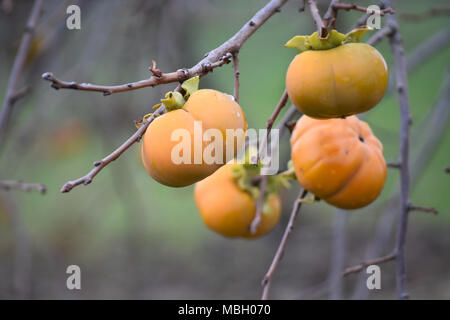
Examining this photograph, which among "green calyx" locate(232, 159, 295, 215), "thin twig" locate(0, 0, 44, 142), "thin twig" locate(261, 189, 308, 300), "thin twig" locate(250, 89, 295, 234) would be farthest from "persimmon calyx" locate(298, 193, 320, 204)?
"thin twig" locate(0, 0, 44, 142)

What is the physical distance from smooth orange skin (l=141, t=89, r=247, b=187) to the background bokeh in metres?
1.06

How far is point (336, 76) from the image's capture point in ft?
2.97

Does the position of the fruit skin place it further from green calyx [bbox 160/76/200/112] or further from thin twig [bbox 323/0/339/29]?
green calyx [bbox 160/76/200/112]

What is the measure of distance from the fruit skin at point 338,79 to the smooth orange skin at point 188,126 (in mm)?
141

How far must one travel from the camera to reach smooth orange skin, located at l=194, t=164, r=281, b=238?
147 cm

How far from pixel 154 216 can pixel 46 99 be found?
127 inches

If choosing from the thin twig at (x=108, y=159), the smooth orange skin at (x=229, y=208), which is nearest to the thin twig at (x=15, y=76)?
the smooth orange skin at (x=229, y=208)

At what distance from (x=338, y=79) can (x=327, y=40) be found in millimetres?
85

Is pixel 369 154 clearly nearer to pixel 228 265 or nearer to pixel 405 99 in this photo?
pixel 405 99

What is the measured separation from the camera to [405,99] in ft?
4.66

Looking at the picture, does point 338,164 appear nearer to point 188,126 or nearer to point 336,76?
point 336,76

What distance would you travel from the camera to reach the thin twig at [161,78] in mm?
743

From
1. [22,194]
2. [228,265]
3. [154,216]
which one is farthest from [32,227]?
[228,265]

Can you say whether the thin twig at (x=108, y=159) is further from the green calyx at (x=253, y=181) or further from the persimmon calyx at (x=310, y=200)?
the green calyx at (x=253, y=181)
